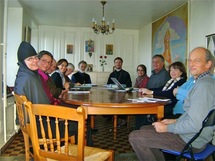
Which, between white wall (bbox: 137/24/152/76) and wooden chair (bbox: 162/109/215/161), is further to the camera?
white wall (bbox: 137/24/152/76)

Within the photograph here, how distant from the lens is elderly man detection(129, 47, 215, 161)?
1566 mm

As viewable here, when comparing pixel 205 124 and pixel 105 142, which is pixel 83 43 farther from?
pixel 205 124

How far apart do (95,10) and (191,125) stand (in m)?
4.37

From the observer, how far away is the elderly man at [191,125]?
1566 mm

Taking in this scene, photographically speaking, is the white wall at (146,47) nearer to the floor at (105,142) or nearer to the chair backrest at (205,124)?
the floor at (105,142)

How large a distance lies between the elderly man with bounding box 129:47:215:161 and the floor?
136 cm

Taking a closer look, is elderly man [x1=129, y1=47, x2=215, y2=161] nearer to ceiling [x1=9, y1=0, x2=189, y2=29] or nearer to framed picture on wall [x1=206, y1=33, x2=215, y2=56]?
framed picture on wall [x1=206, y1=33, x2=215, y2=56]

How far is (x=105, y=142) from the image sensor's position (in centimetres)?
352

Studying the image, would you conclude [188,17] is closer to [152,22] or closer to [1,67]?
[152,22]

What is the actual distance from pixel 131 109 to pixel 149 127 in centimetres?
29

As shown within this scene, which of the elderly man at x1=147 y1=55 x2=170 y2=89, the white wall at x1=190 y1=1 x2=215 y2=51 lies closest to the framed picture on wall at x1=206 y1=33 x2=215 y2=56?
the white wall at x1=190 y1=1 x2=215 y2=51

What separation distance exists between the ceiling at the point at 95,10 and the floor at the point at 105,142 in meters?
2.49

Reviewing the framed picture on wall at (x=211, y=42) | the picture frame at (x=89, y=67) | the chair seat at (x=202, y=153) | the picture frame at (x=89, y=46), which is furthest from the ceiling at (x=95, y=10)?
the chair seat at (x=202, y=153)

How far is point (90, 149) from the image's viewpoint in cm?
166
